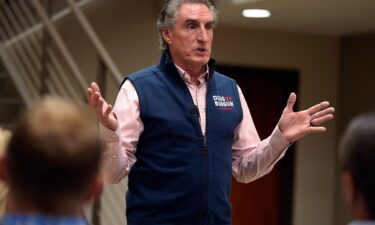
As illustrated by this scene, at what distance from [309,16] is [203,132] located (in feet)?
8.79

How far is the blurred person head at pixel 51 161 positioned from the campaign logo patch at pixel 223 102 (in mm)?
1198

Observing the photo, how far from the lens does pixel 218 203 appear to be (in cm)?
212

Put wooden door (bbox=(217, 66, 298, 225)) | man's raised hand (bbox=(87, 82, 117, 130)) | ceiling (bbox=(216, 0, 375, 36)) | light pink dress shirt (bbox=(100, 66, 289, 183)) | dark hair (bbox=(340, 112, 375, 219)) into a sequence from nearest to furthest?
dark hair (bbox=(340, 112, 375, 219))
man's raised hand (bbox=(87, 82, 117, 130))
light pink dress shirt (bbox=(100, 66, 289, 183))
ceiling (bbox=(216, 0, 375, 36))
wooden door (bbox=(217, 66, 298, 225))

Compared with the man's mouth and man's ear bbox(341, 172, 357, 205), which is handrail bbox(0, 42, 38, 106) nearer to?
the man's mouth

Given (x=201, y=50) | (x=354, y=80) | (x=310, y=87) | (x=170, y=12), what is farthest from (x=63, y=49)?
(x=354, y=80)

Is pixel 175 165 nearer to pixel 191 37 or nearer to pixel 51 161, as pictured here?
pixel 191 37

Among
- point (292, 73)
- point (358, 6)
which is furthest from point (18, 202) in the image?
point (292, 73)

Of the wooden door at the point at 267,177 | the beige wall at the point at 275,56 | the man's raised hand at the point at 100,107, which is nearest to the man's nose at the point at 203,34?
the man's raised hand at the point at 100,107

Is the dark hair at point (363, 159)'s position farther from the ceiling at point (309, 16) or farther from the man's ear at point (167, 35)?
the ceiling at point (309, 16)

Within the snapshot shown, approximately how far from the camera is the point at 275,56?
17.6 ft

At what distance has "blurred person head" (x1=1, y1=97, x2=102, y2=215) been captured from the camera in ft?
3.28

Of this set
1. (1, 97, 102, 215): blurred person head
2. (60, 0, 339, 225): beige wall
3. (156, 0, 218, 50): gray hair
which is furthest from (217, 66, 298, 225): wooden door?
(1, 97, 102, 215): blurred person head

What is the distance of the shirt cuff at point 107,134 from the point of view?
1.94 meters

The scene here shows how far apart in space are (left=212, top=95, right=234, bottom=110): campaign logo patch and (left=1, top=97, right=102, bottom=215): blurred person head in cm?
120
